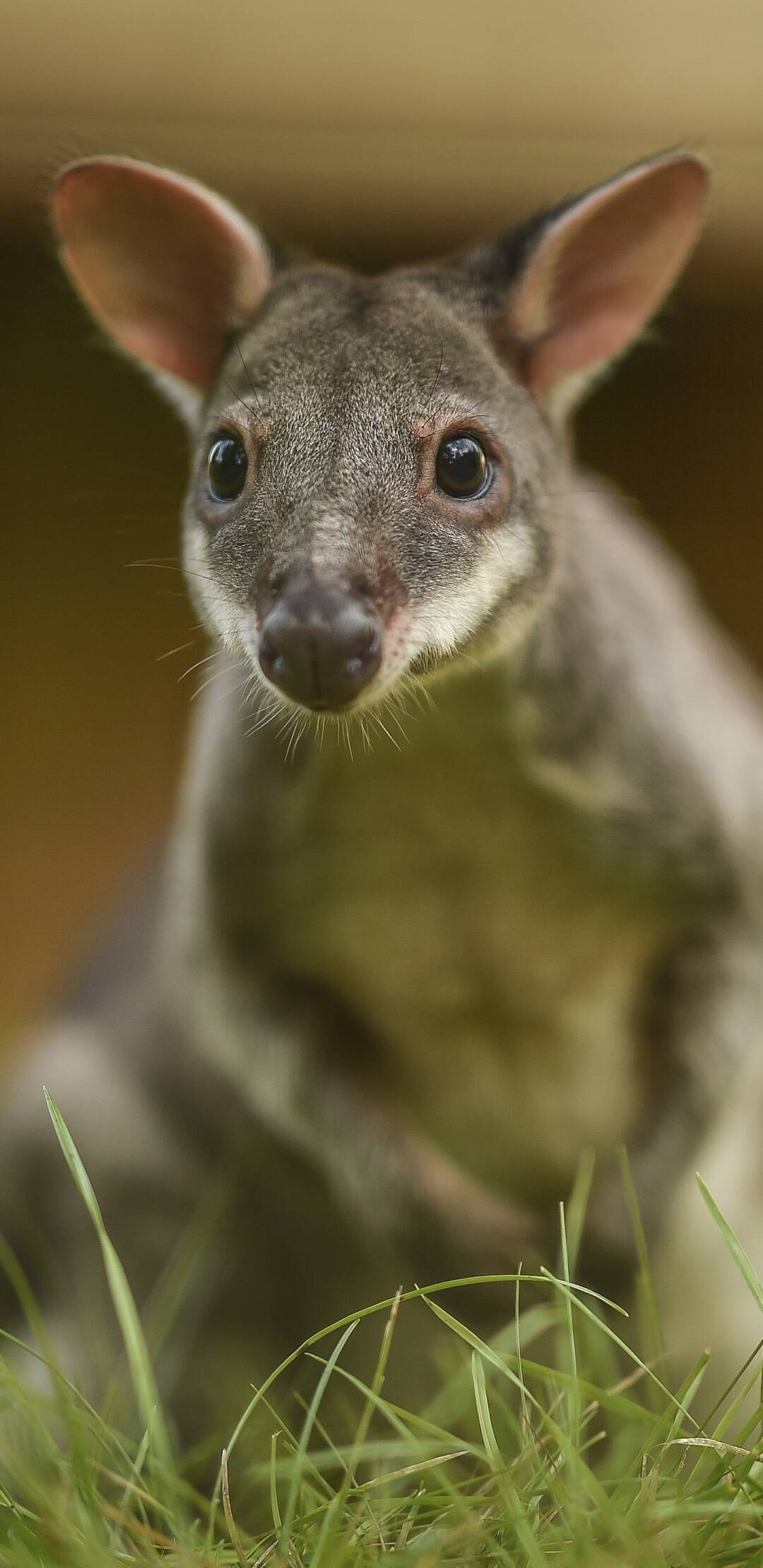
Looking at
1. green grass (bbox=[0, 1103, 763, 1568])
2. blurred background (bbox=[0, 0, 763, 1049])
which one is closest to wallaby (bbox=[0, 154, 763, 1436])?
blurred background (bbox=[0, 0, 763, 1049])

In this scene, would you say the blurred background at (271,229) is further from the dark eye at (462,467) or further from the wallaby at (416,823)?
the dark eye at (462,467)

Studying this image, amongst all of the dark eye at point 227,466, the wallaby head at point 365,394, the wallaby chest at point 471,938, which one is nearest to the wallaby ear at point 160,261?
the wallaby head at point 365,394

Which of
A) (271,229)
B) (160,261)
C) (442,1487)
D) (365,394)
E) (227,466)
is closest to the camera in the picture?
(442,1487)

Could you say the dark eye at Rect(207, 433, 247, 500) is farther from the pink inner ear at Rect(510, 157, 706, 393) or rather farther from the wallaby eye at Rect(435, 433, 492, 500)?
the pink inner ear at Rect(510, 157, 706, 393)

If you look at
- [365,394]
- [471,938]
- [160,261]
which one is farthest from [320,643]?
[471,938]

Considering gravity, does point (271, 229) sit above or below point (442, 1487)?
above

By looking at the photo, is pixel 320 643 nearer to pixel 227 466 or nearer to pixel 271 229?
pixel 227 466

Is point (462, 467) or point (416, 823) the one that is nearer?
point (462, 467)
